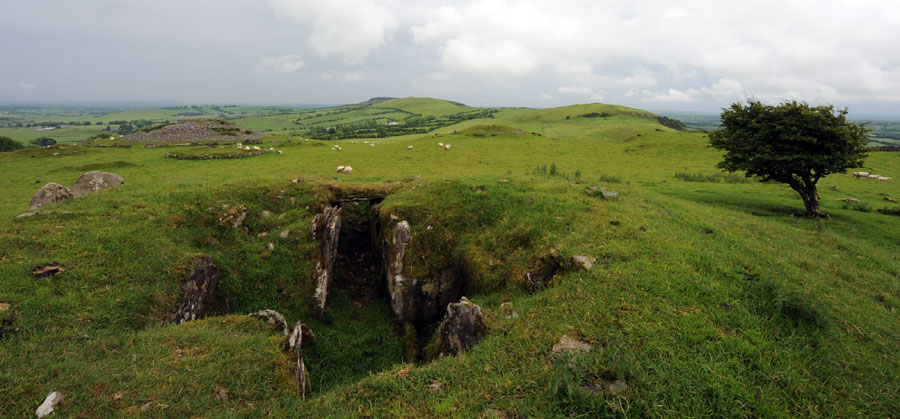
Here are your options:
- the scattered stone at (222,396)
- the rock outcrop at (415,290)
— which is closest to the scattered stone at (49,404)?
the scattered stone at (222,396)

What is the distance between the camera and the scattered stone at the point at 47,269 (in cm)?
796

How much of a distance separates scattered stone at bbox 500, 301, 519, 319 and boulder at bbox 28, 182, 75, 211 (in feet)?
64.3

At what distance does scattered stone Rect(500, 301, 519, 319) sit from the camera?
7332 millimetres

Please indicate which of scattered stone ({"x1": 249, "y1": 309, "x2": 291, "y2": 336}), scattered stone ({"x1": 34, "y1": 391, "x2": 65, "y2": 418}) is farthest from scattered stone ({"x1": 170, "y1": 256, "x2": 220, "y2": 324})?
scattered stone ({"x1": 34, "y1": 391, "x2": 65, "y2": 418})

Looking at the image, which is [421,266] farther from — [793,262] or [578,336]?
[793,262]

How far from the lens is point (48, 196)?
569 inches

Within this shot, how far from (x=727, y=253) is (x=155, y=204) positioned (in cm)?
1910

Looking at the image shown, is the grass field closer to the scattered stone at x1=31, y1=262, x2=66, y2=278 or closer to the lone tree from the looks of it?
the scattered stone at x1=31, y1=262, x2=66, y2=278

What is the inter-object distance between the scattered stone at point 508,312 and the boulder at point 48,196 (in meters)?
19.6

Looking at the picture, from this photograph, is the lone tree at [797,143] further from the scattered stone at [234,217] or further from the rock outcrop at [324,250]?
the scattered stone at [234,217]

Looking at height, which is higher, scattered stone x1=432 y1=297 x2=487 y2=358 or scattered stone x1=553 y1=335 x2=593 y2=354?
scattered stone x1=553 y1=335 x2=593 y2=354

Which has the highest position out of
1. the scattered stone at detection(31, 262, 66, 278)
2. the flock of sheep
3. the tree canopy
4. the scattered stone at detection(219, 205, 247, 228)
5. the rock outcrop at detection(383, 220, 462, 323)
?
the flock of sheep

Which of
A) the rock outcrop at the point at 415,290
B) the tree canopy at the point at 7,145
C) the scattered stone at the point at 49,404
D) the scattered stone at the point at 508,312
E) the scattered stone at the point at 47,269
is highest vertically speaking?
the tree canopy at the point at 7,145

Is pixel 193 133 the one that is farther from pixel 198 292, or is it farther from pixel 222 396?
pixel 222 396
